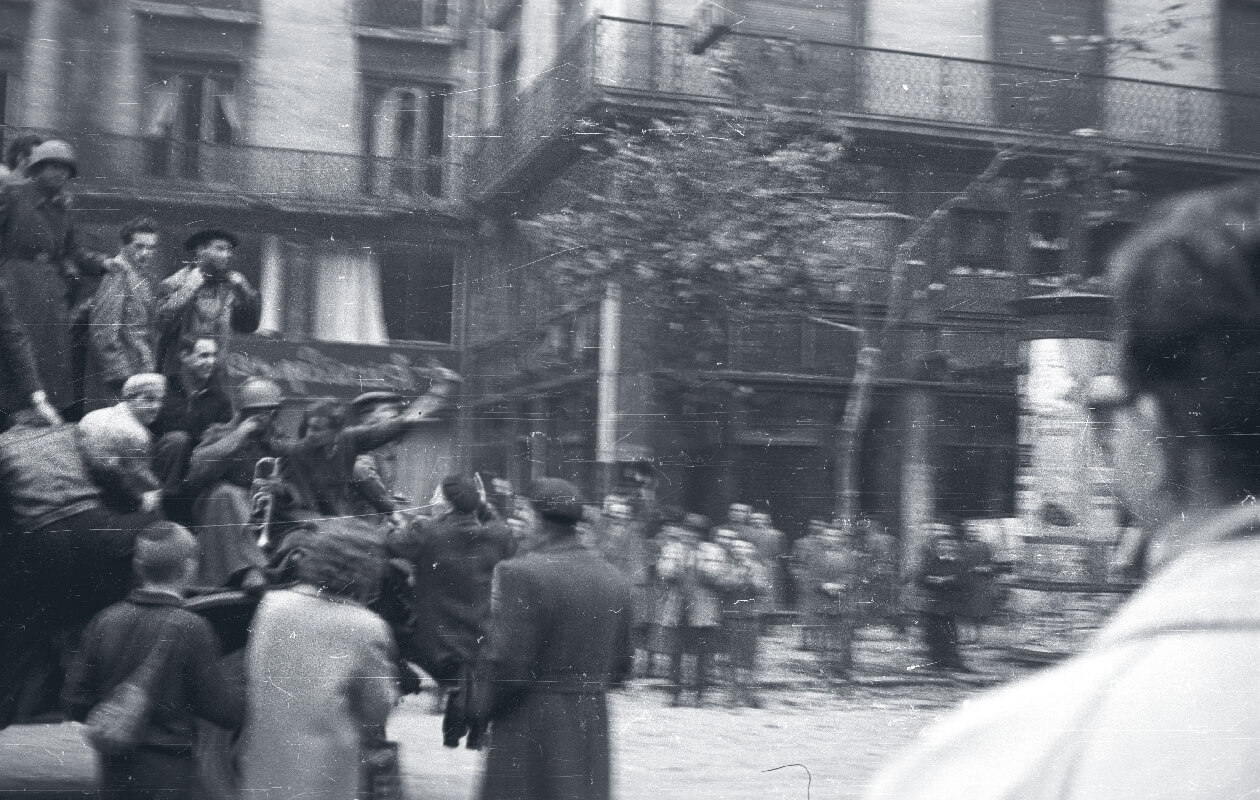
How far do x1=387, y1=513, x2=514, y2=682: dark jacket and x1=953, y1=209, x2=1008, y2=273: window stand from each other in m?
1.29

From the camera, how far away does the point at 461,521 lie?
2717 millimetres

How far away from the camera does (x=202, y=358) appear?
8.89ft

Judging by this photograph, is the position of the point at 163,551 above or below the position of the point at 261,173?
below

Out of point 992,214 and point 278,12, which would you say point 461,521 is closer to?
point 278,12

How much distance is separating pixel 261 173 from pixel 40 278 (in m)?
0.55

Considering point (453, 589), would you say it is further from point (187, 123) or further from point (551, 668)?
point (187, 123)

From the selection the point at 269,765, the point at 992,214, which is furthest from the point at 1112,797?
the point at 269,765

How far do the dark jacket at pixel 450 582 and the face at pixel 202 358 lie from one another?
22.6 inches

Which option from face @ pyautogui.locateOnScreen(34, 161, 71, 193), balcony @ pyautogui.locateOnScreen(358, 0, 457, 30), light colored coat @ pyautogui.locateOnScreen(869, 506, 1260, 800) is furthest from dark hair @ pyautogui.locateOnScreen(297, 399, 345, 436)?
light colored coat @ pyautogui.locateOnScreen(869, 506, 1260, 800)

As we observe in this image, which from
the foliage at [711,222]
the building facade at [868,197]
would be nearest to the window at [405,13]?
the building facade at [868,197]

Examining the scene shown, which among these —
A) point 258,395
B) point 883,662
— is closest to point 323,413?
point 258,395

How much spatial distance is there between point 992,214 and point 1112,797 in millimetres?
1829

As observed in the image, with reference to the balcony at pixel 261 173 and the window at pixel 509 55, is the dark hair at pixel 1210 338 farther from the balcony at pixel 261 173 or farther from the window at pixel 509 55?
the balcony at pixel 261 173

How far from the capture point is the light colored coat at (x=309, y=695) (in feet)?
8.70
